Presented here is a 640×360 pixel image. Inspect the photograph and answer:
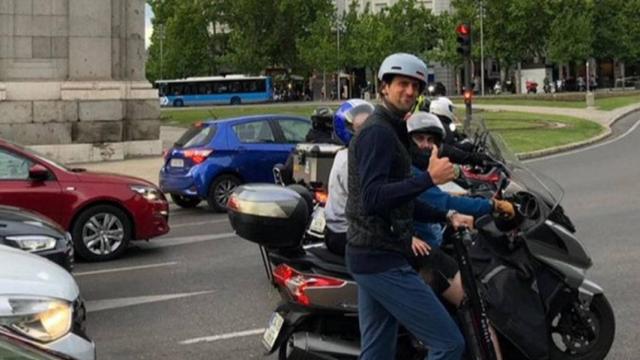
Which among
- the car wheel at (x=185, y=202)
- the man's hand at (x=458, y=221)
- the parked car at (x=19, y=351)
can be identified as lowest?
the car wheel at (x=185, y=202)

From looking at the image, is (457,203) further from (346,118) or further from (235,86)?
(235,86)

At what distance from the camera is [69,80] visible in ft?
71.5

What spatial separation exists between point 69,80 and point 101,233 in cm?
1289

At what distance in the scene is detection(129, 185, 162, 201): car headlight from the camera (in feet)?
33.2

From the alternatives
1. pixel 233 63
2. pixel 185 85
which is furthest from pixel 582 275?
pixel 233 63

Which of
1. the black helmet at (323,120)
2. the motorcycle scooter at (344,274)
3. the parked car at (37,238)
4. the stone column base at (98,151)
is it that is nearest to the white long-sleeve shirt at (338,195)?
the motorcycle scooter at (344,274)

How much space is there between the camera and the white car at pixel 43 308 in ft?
15.2

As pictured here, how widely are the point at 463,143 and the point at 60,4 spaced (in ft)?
54.4

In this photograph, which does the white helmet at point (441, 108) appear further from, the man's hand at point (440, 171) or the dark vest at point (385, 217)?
the man's hand at point (440, 171)

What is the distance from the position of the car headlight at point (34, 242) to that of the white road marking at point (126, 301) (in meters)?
0.91

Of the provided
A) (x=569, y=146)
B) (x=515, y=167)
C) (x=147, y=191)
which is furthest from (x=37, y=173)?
(x=569, y=146)

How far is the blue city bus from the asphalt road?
66.1 m

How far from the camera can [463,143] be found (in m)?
7.71

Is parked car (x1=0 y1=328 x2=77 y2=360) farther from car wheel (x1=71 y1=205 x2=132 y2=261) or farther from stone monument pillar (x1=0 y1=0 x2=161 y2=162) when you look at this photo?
stone monument pillar (x1=0 y1=0 x2=161 y2=162)
